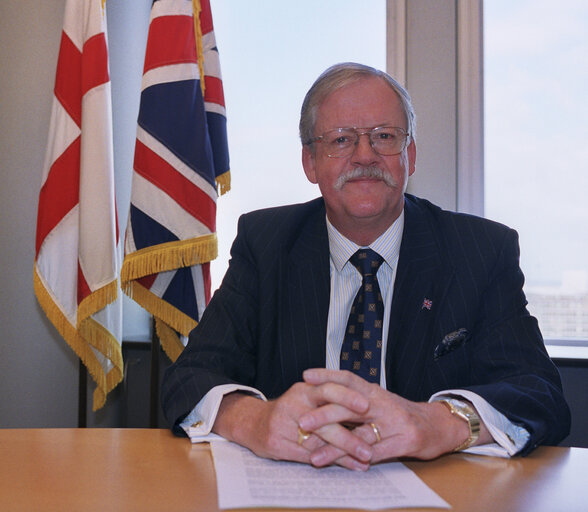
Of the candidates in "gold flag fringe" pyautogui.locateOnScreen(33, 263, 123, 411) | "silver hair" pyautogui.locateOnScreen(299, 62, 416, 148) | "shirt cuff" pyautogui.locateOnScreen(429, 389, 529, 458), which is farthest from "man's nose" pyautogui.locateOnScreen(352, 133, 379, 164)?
"gold flag fringe" pyautogui.locateOnScreen(33, 263, 123, 411)

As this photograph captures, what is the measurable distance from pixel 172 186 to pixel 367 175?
1.17 metres

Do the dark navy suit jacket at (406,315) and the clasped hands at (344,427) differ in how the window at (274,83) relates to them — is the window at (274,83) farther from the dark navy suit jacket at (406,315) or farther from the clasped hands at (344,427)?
the clasped hands at (344,427)

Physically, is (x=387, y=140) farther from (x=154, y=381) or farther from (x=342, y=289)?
(x=154, y=381)

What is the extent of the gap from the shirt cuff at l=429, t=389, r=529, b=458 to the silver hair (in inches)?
36.1

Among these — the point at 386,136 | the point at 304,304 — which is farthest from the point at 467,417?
the point at 386,136

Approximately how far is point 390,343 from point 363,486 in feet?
2.40

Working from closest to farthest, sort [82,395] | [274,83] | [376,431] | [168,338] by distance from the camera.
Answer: [376,431], [168,338], [82,395], [274,83]

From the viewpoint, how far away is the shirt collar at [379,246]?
6.14 feet

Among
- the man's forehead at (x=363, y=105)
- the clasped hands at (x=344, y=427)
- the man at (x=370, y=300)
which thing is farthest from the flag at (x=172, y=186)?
the clasped hands at (x=344, y=427)

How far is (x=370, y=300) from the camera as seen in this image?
1773mm

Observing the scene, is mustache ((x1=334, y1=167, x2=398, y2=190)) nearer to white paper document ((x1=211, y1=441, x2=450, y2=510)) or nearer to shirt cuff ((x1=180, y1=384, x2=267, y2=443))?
shirt cuff ((x1=180, y1=384, x2=267, y2=443))

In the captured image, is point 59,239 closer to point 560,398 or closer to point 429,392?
point 429,392

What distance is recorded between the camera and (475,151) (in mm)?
3053

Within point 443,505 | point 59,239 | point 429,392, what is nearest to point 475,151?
point 429,392
